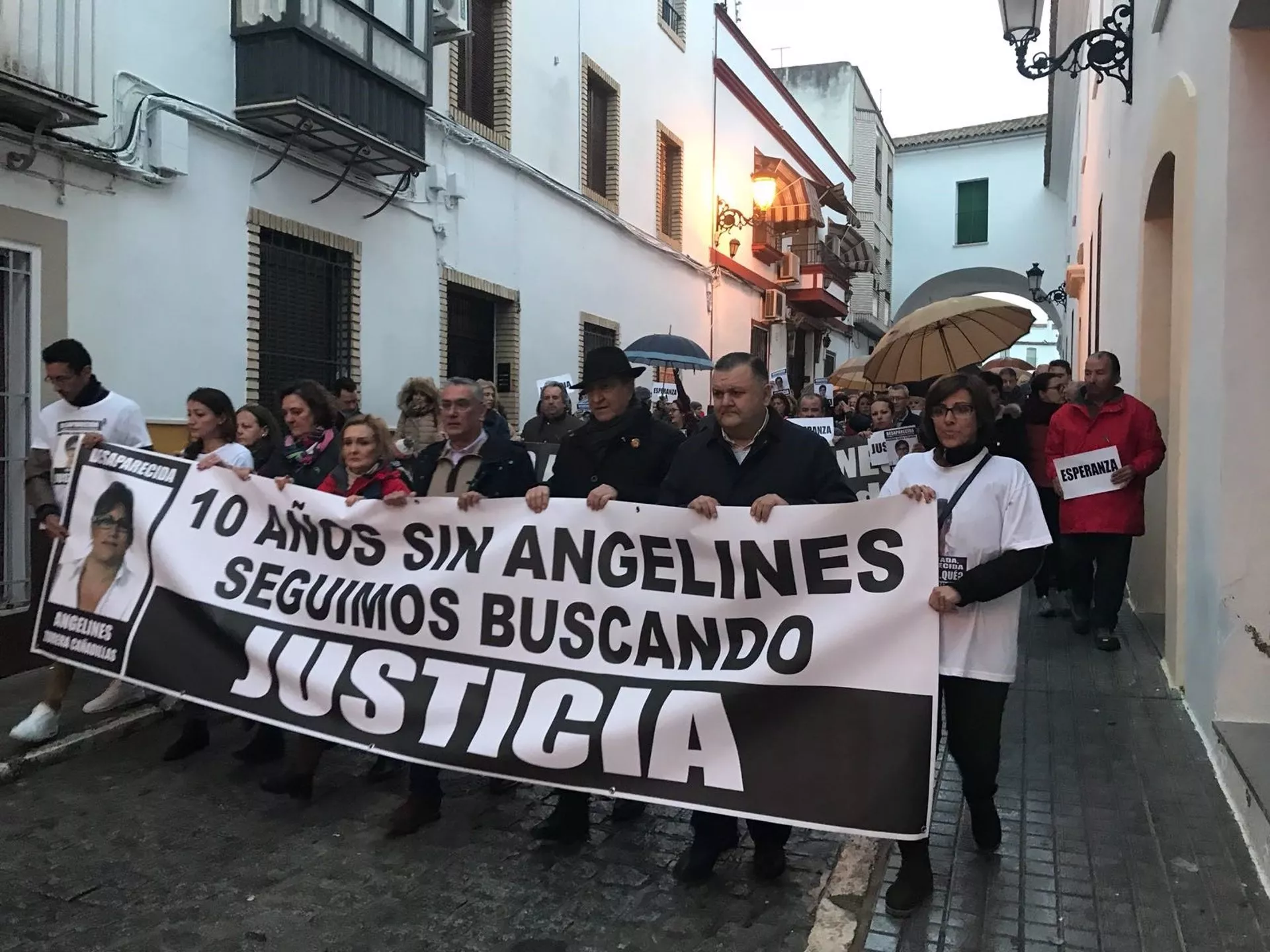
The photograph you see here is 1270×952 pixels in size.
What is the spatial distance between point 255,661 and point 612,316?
453 inches

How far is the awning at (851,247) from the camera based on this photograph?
28.5 m

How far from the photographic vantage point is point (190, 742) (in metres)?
5.04

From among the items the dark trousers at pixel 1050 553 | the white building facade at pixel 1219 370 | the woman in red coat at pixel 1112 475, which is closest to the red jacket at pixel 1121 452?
the woman in red coat at pixel 1112 475

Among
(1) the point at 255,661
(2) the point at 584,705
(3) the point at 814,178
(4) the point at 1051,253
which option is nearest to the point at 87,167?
(1) the point at 255,661

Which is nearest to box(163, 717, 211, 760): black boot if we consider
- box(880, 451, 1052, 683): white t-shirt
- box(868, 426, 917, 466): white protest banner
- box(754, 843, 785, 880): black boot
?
box(754, 843, 785, 880): black boot

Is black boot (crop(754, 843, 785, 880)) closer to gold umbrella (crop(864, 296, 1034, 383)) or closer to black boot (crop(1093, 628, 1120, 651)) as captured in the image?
black boot (crop(1093, 628, 1120, 651))

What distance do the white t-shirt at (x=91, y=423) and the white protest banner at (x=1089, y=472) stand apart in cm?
543

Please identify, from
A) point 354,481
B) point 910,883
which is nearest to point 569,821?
point 910,883

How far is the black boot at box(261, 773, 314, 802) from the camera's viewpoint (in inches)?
175

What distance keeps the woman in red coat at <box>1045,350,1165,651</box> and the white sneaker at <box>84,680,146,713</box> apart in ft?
18.4

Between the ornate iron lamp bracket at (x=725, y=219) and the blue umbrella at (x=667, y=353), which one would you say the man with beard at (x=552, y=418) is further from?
the ornate iron lamp bracket at (x=725, y=219)

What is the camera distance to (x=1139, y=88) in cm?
754

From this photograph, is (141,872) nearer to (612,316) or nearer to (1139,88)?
(1139,88)

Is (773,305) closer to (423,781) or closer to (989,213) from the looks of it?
(989,213)
